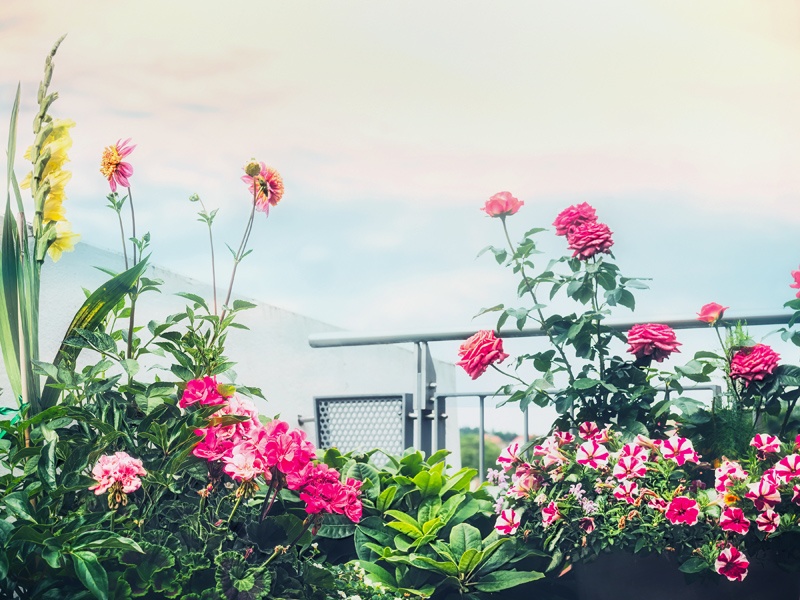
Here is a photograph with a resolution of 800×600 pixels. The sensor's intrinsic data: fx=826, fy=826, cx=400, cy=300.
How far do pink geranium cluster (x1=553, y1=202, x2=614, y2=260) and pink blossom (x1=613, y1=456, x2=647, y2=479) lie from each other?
0.57m

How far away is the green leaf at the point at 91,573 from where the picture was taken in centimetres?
142

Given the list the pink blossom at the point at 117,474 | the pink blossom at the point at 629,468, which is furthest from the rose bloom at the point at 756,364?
the pink blossom at the point at 117,474

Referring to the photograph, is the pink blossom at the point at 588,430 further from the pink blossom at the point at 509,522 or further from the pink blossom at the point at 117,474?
the pink blossom at the point at 117,474

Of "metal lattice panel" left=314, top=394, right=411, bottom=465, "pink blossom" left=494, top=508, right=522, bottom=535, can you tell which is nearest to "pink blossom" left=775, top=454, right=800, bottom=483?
"pink blossom" left=494, top=508, right=522, bottom=535

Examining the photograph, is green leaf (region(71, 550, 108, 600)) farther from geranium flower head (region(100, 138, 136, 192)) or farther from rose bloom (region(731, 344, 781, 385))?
rose bloom (region(731, 344, 781, 385))

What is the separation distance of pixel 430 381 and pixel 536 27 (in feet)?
8.50

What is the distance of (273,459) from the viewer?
1712 millimetres

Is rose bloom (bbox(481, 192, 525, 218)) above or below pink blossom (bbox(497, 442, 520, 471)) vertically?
above

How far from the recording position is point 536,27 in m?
4.55

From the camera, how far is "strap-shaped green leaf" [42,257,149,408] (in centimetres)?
189

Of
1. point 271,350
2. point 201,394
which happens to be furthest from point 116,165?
point 271,350

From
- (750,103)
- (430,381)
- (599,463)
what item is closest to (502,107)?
(750,103)

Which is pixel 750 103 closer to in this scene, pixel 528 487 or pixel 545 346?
pixel 545 346

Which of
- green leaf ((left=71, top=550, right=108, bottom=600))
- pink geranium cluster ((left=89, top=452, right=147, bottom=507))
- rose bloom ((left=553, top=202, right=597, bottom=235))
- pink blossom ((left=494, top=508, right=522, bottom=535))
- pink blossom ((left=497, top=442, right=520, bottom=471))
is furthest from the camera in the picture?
rose bloom ((left=553, top=202, right=597, bottom=235))
